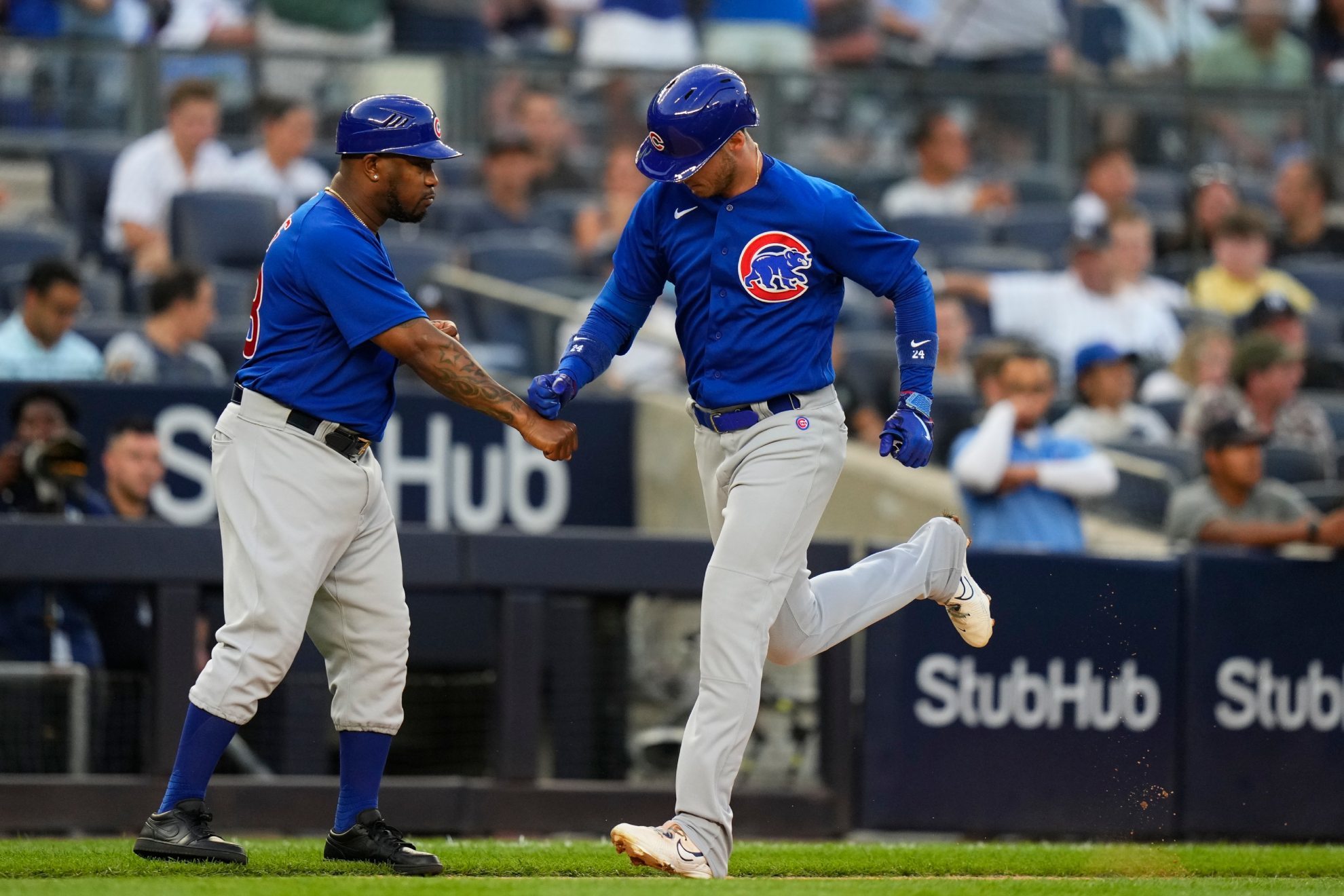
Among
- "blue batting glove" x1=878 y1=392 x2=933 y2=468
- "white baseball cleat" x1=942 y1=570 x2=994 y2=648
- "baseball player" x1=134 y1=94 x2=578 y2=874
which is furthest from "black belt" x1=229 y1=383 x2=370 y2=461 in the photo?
"white baseball cleat" x1=942 y1=570 x2=994 y2=648

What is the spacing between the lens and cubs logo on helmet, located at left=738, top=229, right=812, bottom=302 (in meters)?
4.90

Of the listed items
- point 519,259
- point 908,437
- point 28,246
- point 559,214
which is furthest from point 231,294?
point 908,437

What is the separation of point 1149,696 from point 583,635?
85.8 inches

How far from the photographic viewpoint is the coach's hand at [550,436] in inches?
191

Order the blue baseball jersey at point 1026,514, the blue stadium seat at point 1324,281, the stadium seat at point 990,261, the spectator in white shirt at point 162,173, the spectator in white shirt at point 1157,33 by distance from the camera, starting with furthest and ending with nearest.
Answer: the spectator in white shirt at point 1157,33 → the blue stadium seat at point 1324,281 → the stadium seat at point 990,261 → the spectator in white shirt at point 162,173 → the blue baseball jersey at point 1026,514

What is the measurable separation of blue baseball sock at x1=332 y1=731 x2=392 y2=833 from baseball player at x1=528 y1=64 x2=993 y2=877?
0.71 metres

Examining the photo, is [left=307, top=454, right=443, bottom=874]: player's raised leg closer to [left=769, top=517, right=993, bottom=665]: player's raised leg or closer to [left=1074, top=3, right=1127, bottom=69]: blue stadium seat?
[left=769, top=517, right=993, bottom=665]: player's raised leg

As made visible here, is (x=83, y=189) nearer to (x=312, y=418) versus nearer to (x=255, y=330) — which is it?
(x=255, y=330)

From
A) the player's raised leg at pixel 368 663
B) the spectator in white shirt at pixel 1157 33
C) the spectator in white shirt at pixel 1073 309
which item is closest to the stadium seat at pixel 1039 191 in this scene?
the spectator in white shirt at pixel 1157 33

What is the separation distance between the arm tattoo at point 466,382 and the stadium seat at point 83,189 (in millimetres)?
6493

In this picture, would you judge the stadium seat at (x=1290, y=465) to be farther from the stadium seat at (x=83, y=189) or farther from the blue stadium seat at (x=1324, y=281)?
the stadium seat at (x=83, y=189)

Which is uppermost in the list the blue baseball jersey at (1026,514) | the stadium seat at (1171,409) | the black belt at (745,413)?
the stadium seat at (1171,409)

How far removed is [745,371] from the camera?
4938mm

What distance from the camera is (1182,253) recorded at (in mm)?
12148
